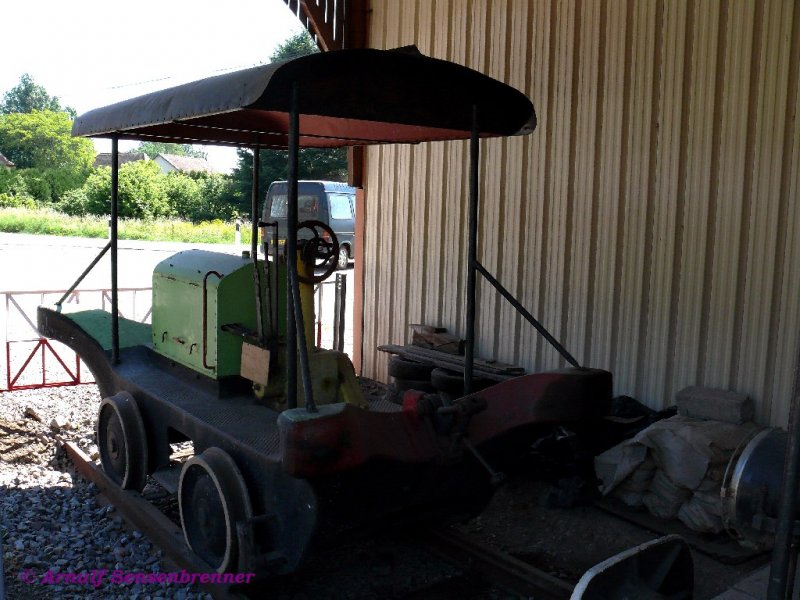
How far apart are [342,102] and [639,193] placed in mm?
3080

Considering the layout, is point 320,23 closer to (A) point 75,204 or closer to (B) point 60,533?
(B) point 60,533

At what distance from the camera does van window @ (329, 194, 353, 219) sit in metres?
20.8

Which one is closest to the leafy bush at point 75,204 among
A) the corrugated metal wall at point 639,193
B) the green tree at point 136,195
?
the green tree at point 136,195

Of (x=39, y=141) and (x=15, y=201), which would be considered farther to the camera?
(x=39, y=141)

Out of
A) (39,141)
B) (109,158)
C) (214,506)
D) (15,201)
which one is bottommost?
(214,506)

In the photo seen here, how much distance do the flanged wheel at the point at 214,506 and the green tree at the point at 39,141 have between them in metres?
62.5

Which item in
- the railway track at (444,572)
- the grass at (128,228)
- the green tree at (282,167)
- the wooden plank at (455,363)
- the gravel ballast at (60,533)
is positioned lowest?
the gravel ballast at (60,533)

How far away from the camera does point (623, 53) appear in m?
6.12

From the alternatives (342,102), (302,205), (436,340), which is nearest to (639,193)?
(436,340)

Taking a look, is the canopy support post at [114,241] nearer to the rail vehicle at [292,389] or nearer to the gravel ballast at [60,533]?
the rail vehicle at [292,389]

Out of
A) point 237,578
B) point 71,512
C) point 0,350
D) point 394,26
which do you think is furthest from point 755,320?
point 0,350

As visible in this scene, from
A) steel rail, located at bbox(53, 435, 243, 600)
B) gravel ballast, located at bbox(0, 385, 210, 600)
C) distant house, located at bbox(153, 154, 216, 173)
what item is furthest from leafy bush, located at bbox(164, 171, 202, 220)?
distant house, located at bbox(153, 154, 216, 173)

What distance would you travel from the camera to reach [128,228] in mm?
34156

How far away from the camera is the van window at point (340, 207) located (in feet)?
68.4
